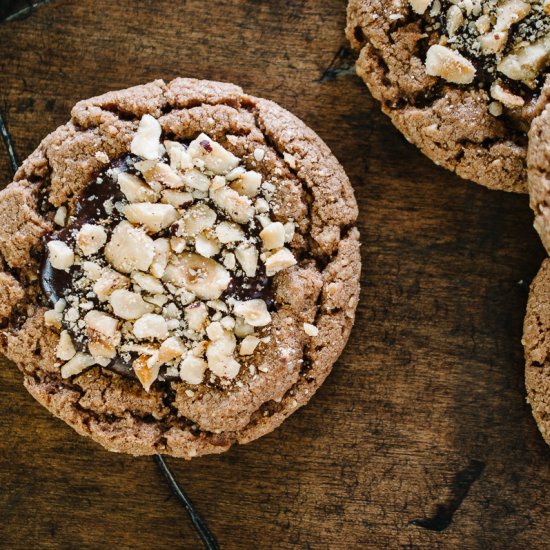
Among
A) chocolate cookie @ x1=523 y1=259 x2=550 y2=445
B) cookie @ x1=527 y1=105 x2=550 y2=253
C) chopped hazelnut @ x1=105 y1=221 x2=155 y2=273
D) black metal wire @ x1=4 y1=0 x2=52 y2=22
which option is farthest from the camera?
black metal wire @ x1=4 y1=0 x2=52 y2=22

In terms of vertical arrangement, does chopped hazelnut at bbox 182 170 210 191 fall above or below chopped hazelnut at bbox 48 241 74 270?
above

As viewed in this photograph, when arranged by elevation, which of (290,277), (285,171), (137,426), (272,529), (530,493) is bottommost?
(272,529)

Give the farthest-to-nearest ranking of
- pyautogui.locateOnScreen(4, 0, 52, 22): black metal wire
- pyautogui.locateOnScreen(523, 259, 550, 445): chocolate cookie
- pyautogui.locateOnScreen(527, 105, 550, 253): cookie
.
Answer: pyautogui.locateOnScreen(4, 0, 52, 22): black metal wire, pyautogui.locateOnScreen(523, 259, 550, 445): chocolate cookie, pyautogui.locateOnScreen(527, 105, 550, 253): cookie

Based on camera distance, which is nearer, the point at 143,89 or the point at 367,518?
the point at 143,89

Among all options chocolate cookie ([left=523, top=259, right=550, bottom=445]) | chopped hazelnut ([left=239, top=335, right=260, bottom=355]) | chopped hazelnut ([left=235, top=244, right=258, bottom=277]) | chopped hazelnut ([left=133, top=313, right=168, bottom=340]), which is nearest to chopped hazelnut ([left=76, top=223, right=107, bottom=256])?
chopped hazelnut ([left=133, top=313, right=168, bottom=340])

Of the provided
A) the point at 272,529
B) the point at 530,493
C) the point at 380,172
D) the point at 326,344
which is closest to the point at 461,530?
the point at 530,493

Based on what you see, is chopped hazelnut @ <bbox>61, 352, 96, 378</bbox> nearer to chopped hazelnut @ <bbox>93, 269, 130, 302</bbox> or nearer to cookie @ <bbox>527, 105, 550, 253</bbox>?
chopped hazelnut @ <bbox>93, 269, 130, 302</bbox>

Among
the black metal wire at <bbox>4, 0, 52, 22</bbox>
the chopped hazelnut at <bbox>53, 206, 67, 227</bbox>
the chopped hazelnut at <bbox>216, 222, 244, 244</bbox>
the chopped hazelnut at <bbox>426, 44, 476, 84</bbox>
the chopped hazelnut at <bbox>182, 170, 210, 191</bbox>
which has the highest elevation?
the chopped hazelnut at <bbox>426, 44, 476, 84</bbox>

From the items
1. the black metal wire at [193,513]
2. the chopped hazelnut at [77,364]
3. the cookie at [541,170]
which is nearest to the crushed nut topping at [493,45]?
the cookie at [541,170]

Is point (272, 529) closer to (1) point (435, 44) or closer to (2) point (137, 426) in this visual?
(2) point (137, 426)
